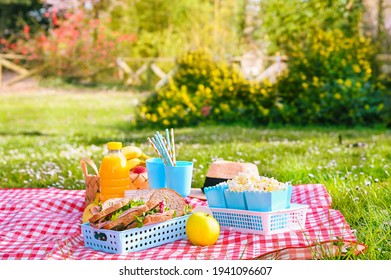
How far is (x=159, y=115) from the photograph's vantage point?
9.58 meters

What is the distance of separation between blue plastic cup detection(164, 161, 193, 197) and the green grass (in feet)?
2.90

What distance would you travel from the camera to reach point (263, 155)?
5.90 meters

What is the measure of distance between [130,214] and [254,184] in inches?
24.7

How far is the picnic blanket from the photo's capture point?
2.86 metres

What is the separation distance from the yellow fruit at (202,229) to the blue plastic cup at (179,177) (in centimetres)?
57

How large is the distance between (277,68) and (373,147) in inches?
222

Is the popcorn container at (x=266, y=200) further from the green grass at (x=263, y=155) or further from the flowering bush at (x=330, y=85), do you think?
the flowering bush at (x=330, y=85)

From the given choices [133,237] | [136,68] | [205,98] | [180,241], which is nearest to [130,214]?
[133,237]

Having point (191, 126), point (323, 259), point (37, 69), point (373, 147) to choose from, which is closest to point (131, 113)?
point (191, 126)

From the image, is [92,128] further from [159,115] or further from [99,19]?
[99,19]

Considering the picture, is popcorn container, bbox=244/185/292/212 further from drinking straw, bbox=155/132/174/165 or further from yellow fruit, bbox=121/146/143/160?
yellow fruit, bbox=121/146/143/160

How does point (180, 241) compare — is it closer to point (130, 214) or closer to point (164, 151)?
point (130, 214)

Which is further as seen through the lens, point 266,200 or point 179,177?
point 179,177

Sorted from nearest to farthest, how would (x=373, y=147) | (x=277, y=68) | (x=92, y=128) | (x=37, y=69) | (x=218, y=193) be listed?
(x=218, y=193)
(x=373, y=147)
(x=92, y=128)
(x=277, y=68)
(x=37, y=69)
